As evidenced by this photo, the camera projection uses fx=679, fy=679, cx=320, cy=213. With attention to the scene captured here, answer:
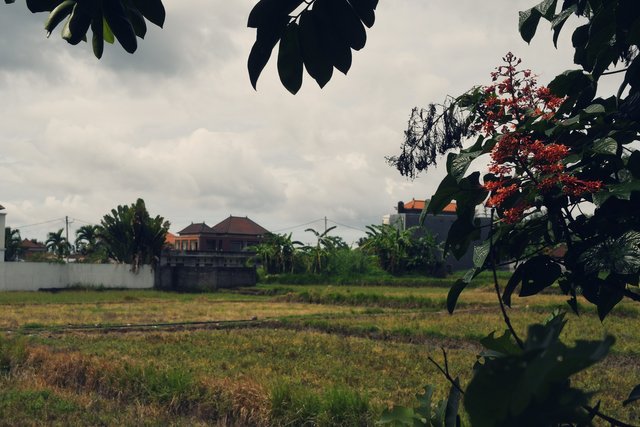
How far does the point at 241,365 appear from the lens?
32.5 ft

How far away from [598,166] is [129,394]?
748 centimetres

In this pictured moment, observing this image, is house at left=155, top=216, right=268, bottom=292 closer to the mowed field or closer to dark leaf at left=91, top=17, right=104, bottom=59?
the mowed field

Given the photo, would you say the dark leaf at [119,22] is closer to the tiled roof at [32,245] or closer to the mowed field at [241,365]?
the mowed field at [241,365]

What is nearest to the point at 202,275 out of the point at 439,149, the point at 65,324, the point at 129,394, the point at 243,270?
the point at 243,270

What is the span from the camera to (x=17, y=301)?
2489 centimetres

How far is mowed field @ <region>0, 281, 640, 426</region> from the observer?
697cm

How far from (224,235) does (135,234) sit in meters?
25.5

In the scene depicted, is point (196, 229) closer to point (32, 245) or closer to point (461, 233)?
point (32, 245)

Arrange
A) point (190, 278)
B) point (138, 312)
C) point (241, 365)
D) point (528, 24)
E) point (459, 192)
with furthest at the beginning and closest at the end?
point (190, 278)
point (138, 312)
point (241, 365)
point (528, 24)
point (459, 192)

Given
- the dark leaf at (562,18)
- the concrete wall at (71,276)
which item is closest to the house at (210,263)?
the concrete wall at (71,276)

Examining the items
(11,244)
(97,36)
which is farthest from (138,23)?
(11,244)

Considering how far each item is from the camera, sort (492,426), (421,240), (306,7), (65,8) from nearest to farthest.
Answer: (492,426)
(306,7)
(65,8)
(421,240)

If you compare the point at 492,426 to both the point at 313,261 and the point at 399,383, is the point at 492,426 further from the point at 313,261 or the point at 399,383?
the point at 313,261

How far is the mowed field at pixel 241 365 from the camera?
274 inches
